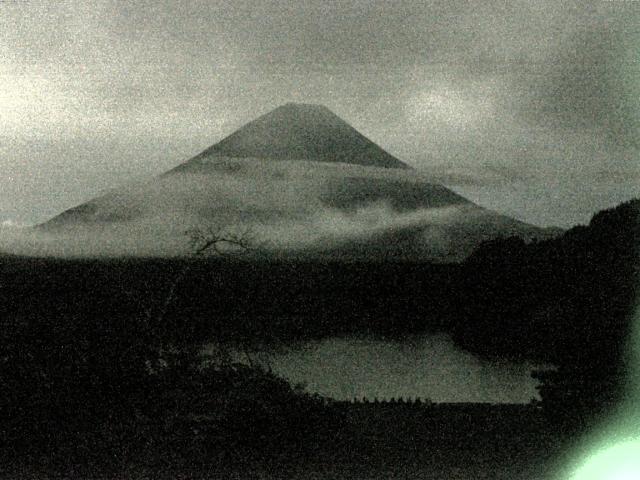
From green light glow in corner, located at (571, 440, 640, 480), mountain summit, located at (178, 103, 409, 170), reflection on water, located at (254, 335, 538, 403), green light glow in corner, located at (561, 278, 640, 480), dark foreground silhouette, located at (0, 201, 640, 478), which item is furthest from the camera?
mountain summit, located at (178, 103, 409, 170)

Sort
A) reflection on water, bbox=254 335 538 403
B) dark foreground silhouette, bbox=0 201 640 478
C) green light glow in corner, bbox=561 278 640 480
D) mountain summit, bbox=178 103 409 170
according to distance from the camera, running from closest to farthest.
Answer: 1. green light glow in corner, bbox=561 278 640 480
2. dark foreground silhouette, bbox=0 201 640 478
3. reflection on water, bbox=254 335 538 403
4. mountain summit, bbox=178 103 409 170

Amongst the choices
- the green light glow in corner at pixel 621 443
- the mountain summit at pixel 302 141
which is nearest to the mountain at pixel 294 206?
the mountain summit at pixel 302 141

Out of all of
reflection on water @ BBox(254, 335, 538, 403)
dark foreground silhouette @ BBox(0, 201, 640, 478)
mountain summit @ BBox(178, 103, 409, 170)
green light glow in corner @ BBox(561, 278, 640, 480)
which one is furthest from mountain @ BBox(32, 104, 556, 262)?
green light glow in corner @ BBox(561, 278, 640, 480)

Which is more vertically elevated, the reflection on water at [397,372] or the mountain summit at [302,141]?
the mountain summit at [302,141]

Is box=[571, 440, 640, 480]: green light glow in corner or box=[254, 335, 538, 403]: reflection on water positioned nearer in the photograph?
box=[571, 440, 640, 480]: green light glow in corner

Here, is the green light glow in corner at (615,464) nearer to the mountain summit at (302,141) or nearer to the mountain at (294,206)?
the mountain at (294,206)

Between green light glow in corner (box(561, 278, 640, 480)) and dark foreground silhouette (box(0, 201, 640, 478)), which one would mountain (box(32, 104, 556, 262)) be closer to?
dark foreground silhouette (box(0, 201, 640, 478))

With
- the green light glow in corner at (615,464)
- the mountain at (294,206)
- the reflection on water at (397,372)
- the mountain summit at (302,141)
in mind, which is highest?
the mountain summit at (302,141)

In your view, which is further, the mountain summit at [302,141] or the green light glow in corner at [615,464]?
the mountain summit at [302,141]
